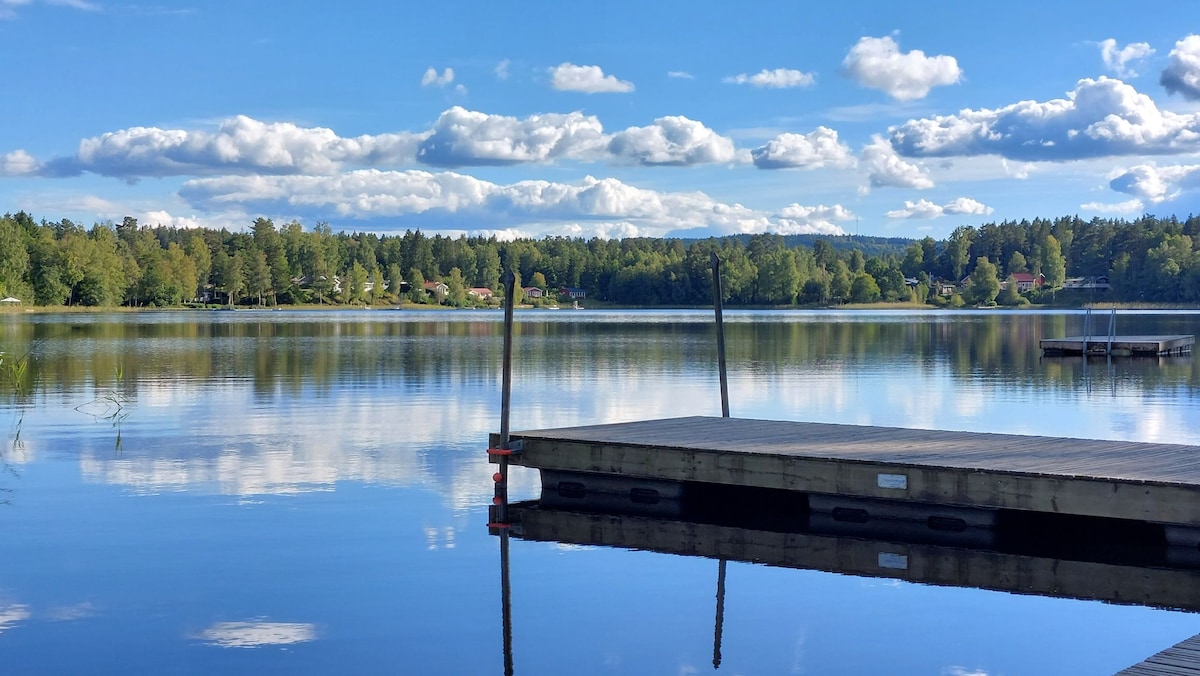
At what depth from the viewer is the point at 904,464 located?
13.8m

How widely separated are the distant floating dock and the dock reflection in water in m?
0.28

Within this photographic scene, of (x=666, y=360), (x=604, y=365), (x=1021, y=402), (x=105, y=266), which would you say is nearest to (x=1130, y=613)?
(x=1021, y=402)

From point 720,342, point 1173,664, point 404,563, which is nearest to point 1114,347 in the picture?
point 720,342

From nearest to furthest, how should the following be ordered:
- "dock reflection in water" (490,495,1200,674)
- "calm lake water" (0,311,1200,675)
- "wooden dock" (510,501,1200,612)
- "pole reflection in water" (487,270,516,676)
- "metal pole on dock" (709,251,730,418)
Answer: "calm lake water" (0,311,1200,675), "wooden dock" (510,501,1200,612), "dock reflection in water" (490,495,1200,674), "pole reflection in water" (487,270,516,676), "metal pole on dock" (709,251,730,418)

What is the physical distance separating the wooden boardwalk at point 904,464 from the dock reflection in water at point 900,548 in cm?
49

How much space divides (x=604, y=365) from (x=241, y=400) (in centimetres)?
1501

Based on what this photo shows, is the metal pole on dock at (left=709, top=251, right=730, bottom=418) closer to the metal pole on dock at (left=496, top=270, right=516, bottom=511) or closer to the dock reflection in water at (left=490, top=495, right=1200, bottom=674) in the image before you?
the dock reflection in water at (left=490, top=495, right=1200, bottom=674)

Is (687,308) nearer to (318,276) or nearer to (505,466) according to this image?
(318,276)

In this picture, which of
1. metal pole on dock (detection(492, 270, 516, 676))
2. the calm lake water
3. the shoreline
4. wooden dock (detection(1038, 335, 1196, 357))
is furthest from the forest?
metal pole on dock (detection(492, 270, 516, 676))

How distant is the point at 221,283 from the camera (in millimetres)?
160125

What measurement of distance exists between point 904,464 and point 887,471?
203mm

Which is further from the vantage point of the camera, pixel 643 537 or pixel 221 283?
pixel 221 283

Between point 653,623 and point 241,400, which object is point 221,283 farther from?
point 653,623

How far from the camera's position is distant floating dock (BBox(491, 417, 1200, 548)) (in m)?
12.7
